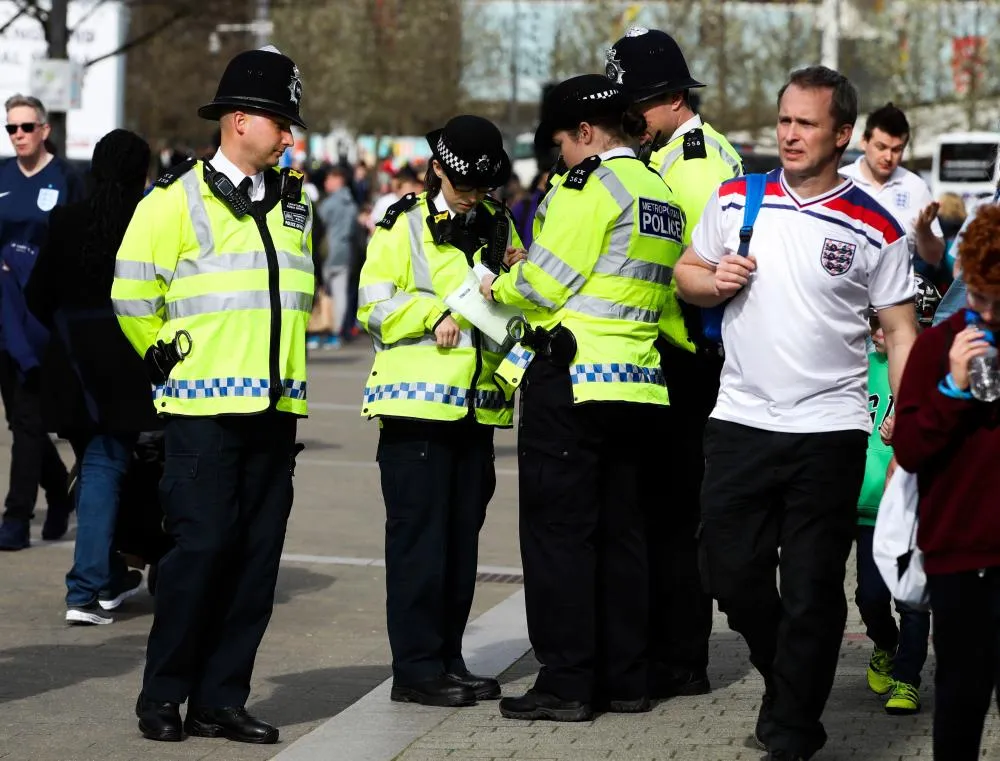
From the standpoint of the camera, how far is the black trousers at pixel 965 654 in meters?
4.72

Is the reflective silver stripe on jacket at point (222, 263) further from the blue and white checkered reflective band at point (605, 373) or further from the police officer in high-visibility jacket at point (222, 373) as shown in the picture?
the blue and white checkered reflective band at point (605, 373)

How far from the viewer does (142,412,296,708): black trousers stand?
615cm

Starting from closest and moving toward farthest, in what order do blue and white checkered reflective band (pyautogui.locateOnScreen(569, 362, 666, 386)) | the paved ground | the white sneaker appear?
the paved ground, blue and white checkered reflective band (pyautogui.locateOnScreen(569, 362, 666, 386)), the white sneaker

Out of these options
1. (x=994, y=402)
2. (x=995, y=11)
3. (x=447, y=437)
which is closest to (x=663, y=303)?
(x=447, y=437)

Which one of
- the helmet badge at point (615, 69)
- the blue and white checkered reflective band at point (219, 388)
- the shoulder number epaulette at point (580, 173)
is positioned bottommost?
the blue and white checkered reflective band at point (219, 388)

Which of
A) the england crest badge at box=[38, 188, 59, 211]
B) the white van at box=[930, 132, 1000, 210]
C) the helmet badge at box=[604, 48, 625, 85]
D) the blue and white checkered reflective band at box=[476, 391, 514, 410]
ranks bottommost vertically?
the blue and white checkered reflective band at box=[476, 391, 514, 410]

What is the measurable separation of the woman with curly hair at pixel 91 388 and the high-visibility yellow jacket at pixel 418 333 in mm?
1819

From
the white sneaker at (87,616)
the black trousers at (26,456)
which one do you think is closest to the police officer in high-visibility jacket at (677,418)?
the white sneaker at (87,616)

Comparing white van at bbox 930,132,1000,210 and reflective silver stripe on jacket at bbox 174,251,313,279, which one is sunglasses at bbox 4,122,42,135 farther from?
white van at bbox 930,132,1000,210

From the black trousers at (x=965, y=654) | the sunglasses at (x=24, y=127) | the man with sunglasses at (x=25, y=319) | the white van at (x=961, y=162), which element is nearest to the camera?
the black trousers at (x=965, y=654)

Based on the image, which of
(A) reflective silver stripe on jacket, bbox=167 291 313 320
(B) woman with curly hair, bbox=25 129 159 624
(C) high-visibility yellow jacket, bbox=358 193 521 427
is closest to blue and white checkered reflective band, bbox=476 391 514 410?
(C) high-visibility yellow jacket, bbox=358 193 521 427

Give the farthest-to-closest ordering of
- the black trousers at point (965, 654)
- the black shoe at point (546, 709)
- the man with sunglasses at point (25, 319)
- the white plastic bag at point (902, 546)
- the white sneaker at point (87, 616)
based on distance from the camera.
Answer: the man with sunglasses at point (25, 319) → the white sneaker at point (87, 616) → the black shoe at point (546, 709) → the white plastic bag at point (902, 546) → the black trousers at point (965, 654)

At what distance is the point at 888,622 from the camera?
22.8 feet

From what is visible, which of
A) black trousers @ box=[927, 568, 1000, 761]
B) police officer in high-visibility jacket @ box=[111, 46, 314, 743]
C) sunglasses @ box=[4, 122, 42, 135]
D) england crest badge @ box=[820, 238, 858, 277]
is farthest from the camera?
sunglasses @ box=[4, 122, 42, 135]
